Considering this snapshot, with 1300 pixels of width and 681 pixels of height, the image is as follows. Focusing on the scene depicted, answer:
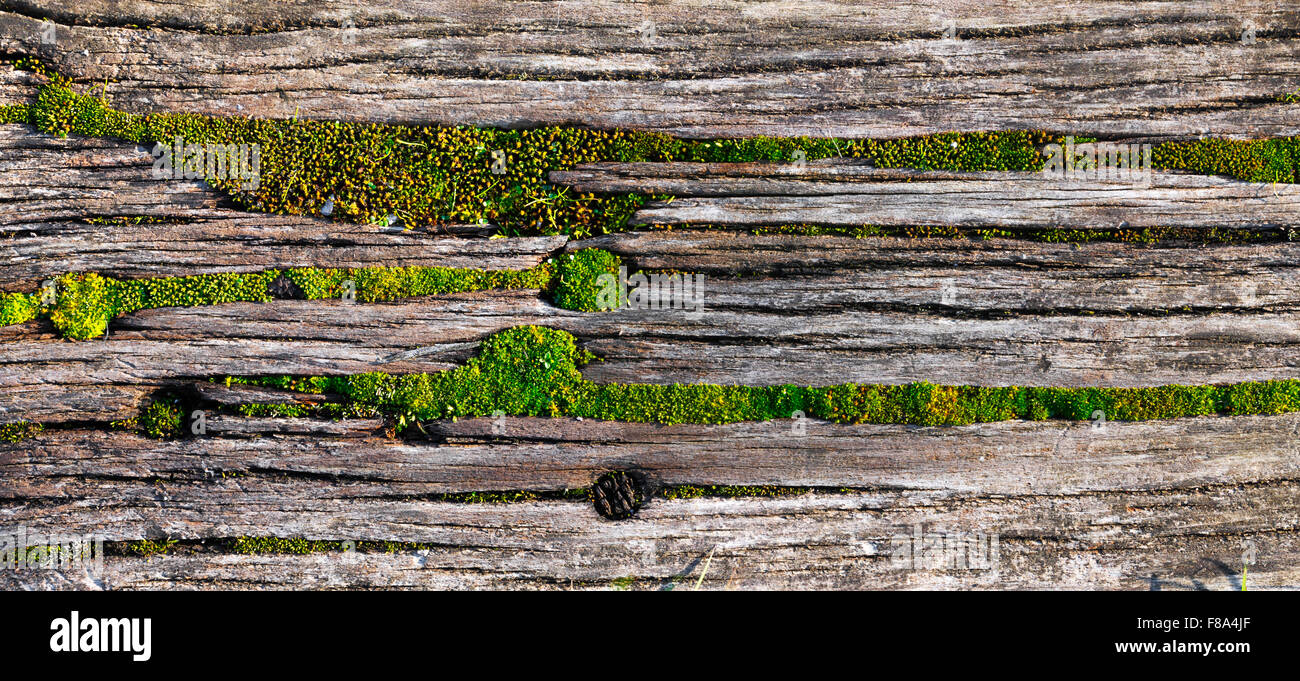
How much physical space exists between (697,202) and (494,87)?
1.64 metres

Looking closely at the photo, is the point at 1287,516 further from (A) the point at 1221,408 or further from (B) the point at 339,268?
(B) the point at 339,268

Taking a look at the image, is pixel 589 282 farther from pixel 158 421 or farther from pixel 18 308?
pixel 18 308

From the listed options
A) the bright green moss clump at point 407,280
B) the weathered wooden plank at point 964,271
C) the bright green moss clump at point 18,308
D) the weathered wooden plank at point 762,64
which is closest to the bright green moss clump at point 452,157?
the weathered wooden plank at point 762,64

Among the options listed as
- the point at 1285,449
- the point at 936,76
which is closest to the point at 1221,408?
the point at 1285,449

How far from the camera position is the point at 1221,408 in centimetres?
502

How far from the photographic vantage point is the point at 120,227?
492 cm

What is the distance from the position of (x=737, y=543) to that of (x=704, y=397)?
1.04 m

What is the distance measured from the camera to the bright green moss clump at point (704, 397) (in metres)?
4.90

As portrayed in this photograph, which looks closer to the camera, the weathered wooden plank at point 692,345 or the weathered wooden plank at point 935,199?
the weathered wooden plank at point 692,345

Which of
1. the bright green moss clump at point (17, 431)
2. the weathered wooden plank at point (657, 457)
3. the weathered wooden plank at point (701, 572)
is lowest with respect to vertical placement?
the weathered wooden plank at point (701, 572)

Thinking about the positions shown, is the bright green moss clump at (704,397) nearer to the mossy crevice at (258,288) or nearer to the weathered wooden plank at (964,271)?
the mossy crevice at (258,288)

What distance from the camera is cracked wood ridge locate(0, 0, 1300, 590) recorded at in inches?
193

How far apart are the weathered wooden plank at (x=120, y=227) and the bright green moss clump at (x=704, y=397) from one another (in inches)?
35.8

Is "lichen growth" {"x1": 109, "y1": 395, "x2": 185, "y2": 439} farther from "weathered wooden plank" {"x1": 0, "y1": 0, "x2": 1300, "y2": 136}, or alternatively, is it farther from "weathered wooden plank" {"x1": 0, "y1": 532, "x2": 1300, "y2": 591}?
"weathered wooden plank" {"x1": 0, "y1": 0, "x2": 1300, "y2": 136}
